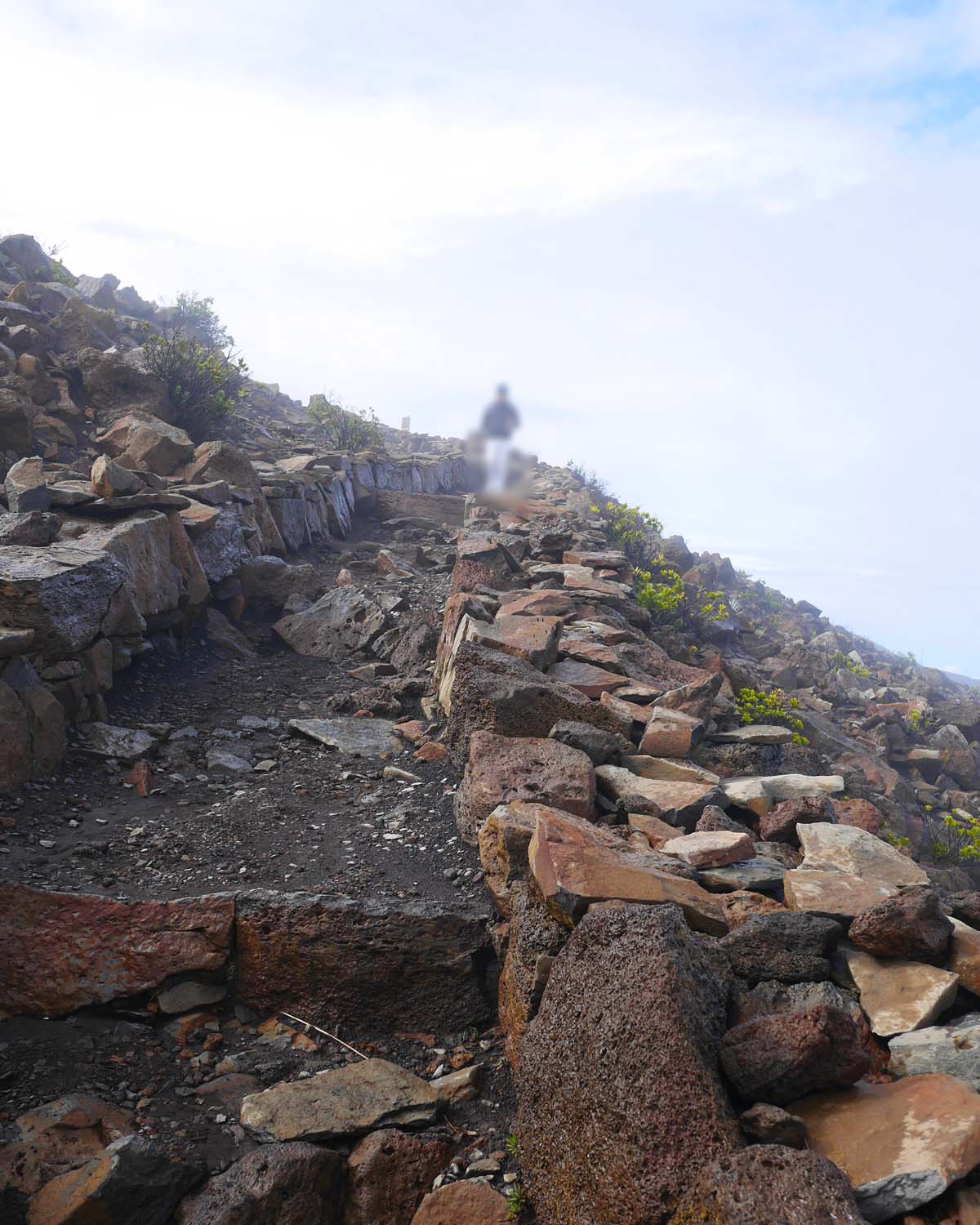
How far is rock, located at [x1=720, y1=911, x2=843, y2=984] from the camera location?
250 cm

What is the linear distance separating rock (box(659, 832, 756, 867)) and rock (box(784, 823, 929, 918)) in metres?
0.24

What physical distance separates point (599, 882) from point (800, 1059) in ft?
2.99

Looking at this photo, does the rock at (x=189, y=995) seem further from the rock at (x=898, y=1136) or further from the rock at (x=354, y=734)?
the rock at (x=898, y=1136)

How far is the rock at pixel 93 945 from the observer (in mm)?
3303

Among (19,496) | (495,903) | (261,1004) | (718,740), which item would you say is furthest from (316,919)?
(19,496)

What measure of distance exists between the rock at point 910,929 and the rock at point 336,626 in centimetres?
584

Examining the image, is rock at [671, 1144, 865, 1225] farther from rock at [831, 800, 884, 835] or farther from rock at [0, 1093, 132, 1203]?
rock at [831, 800, 884, 835]

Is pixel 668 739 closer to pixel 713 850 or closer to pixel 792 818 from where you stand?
pixel 792 818

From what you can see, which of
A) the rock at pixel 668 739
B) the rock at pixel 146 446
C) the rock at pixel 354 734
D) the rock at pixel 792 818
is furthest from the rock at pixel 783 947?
the rock at pixel 146 446

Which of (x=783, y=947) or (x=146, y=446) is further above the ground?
(x=146, y=446)

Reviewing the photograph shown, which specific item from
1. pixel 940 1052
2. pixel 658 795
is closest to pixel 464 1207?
pixel 940 1052

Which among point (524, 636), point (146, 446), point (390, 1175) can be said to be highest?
point (146, 446)

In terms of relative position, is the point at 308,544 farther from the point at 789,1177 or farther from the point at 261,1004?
the point at 789,1177

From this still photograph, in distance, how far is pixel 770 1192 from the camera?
1.63 m
